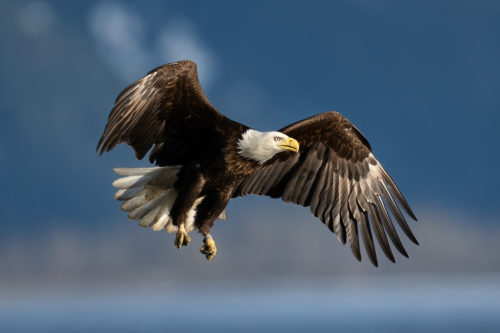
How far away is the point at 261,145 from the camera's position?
6.77 meters

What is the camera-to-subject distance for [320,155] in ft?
26.6

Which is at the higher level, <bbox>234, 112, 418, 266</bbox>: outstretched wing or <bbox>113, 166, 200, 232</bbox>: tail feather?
<bbox>234, 112, 418, 266</bbox>: outstretched wing

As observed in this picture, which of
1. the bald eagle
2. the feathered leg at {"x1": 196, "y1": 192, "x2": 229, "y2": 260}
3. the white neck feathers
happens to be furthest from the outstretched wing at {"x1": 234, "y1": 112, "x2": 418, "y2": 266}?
the white neck feathers

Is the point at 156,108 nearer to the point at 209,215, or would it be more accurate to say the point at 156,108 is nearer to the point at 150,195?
the point at 150,195

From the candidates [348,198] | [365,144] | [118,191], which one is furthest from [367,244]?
[118,191]

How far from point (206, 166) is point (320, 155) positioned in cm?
181

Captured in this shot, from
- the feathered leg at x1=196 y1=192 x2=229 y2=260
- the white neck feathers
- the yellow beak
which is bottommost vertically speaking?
the feathered leg at x1=196 y1=192 x2=229 y2=260

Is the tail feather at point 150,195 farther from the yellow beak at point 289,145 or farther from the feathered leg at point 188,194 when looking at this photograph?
the yellow beak at point 289,145

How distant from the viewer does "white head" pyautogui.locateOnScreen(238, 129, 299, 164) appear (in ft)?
22.2

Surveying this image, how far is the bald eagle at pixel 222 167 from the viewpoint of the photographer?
654cm

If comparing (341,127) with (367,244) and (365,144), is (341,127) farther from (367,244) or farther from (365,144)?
(367,244)

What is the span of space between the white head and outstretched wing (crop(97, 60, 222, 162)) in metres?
0.38

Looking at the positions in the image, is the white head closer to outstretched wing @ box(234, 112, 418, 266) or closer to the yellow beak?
the yellow beak

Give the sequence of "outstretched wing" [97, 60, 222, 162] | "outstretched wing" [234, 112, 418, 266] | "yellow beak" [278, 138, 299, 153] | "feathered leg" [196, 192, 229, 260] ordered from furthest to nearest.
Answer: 1. "outstretched wing" [234, 112, 418, 266]
2. "feathered leg" [196, 192, 229, 260]
3. "yellow beak" [278, 138, 299, 153]
4. "outstretched wing" [97, 60, 222, 162]
